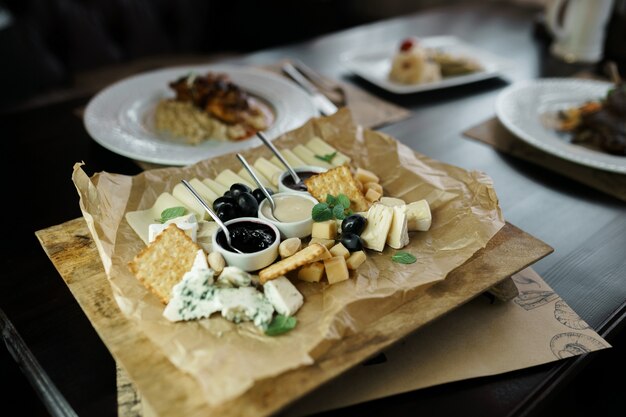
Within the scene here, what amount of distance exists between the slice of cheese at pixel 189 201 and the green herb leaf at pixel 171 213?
28 millimetres

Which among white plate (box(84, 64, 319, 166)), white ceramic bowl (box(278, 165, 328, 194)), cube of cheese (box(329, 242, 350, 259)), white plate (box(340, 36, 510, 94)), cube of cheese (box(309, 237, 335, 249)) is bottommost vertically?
white plate (box(340, 36, 510, 94))

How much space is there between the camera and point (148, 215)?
1476mm

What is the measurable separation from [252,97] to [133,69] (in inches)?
61.4

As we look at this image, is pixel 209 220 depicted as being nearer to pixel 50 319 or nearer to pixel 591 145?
pixel 50 319

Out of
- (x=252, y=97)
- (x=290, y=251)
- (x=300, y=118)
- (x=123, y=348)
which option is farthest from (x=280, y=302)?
(x=252, y=97)

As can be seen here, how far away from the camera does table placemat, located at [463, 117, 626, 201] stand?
73.2 inches

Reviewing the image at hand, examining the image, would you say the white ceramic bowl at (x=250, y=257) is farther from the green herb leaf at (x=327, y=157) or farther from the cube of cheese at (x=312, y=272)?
the green herb leaf at (x=327, y=157)

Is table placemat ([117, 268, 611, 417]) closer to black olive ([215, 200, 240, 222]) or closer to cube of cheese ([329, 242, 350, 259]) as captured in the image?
cube of cheese ([329, 242, 350, 259])

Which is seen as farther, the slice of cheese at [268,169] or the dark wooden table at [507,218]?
the slice of cheese at [268,169]

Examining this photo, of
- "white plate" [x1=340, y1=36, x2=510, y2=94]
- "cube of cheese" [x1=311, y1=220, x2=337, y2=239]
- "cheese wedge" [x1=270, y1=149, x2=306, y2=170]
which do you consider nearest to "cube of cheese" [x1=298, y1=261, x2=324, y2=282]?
"cube of cheese" [x1=311, y1=220, x2=337, y2=239]

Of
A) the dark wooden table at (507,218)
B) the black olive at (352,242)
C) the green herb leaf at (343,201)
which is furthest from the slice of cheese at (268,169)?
the dark wooden table at (507,218)

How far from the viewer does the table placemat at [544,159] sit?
1.86 m

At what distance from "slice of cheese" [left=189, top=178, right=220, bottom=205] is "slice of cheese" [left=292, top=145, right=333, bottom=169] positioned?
1.05 feet

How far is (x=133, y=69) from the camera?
3.57 m
